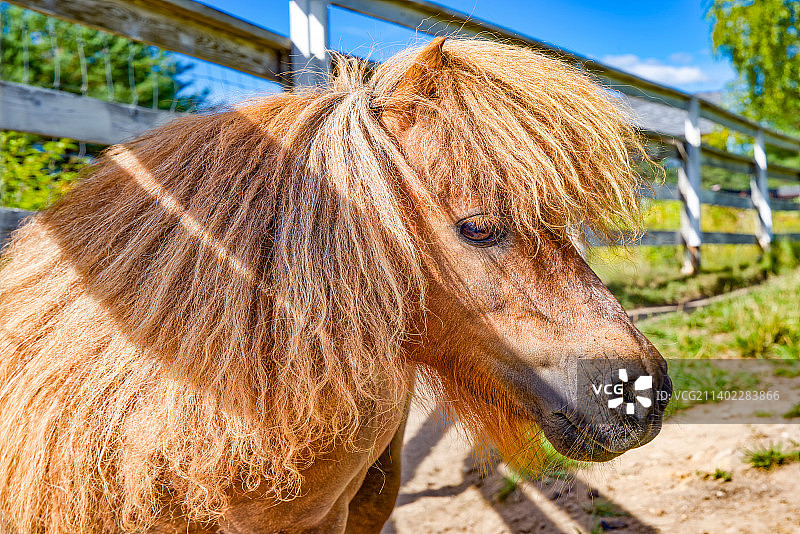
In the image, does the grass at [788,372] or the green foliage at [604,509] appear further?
the grass at [788,372]

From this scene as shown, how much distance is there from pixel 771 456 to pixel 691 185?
4.12m

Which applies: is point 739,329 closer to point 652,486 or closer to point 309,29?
point 652,486

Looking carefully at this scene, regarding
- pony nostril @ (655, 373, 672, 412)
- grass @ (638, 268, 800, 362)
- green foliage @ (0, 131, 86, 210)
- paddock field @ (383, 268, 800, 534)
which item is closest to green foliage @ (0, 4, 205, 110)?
green foliage @ (0, 131, 86, 210)

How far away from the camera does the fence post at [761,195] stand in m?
7.45

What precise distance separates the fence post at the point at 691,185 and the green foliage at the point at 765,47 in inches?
303

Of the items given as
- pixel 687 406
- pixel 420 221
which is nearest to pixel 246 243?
pixel 420 221

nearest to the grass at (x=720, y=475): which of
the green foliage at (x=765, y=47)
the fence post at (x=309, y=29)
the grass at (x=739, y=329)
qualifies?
the grass at (x=739, y=329)

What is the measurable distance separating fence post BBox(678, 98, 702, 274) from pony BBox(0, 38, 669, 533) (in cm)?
519

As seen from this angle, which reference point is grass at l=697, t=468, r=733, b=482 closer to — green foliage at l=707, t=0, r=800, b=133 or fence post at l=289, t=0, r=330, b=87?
fence post at l=289, t=0, r=330, b=87

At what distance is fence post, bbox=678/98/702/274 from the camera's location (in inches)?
227

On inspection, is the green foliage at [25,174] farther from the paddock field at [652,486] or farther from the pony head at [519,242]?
the paddock field at [652,486]

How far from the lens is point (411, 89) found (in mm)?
1250

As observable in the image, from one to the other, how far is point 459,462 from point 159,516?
2244mm

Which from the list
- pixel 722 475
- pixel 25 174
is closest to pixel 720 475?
pixel 722 475
